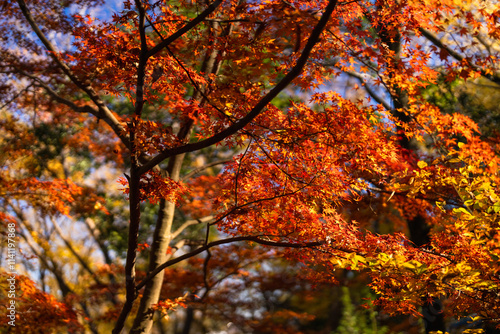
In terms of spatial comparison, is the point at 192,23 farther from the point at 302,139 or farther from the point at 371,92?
the point at 371,92

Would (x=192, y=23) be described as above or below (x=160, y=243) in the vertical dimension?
above

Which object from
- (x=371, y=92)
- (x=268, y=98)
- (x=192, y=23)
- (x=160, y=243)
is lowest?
(x=268, y=98)

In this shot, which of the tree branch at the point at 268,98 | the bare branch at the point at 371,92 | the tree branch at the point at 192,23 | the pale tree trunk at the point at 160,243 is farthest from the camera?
the bare branch at the point at 371,92

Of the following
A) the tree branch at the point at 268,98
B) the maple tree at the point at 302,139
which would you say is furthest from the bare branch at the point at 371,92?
the tree branch at the point at 268,98

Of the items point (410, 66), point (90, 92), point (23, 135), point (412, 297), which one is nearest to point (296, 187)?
point (412, 297)

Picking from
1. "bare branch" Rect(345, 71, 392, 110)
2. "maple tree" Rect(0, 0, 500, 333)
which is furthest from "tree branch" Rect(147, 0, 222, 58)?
"bare branch" Rect(345, 71, 392, 110)

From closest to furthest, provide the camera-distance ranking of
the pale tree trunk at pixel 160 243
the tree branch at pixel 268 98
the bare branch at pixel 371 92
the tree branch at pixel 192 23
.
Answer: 1. the tree branch at pixel 268 98
2. the tree branch at pixel 192 23
3. the pale tree trunk at pixel 160 243
4. the bare branch at pixel 371 92

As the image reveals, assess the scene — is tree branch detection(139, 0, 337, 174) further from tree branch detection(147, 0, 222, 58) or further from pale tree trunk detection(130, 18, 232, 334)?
pale tree trunk detection(130, 18, 232, 334)

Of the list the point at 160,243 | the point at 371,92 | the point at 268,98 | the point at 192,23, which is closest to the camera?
the point at 268,98

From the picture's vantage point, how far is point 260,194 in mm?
4719

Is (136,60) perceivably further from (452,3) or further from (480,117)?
(480,117)

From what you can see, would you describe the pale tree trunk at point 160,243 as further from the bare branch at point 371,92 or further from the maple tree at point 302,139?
the bare branch at point 371,92

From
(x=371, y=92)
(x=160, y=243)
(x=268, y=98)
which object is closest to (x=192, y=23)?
(x=268, y=98)

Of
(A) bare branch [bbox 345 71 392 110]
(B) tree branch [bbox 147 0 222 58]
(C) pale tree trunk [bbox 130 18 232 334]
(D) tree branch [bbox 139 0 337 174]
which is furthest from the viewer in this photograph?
(A) bare branch [bbox 345 71 392 110]
